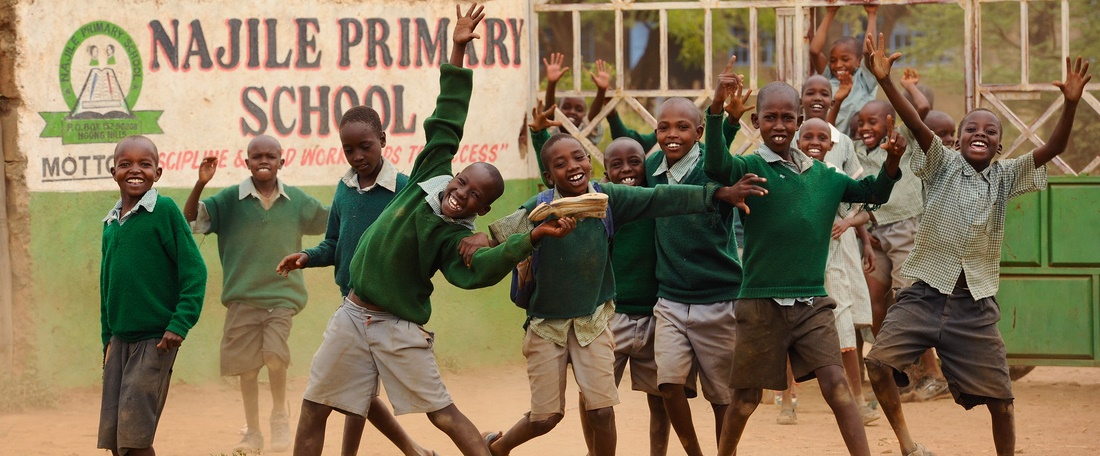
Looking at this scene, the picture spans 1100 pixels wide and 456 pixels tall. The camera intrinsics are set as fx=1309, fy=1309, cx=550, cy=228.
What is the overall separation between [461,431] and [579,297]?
2.19 feet

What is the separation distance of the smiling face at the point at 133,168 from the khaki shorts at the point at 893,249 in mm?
4139

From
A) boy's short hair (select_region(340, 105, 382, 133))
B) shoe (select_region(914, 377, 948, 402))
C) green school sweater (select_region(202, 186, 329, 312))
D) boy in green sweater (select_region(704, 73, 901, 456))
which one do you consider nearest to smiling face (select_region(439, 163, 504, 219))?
boy's short hair (select_region(340, 105, 382, 133))

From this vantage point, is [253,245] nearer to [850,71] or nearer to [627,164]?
[627,164]

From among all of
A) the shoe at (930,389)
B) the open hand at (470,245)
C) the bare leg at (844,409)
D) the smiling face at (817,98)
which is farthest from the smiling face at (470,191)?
the shoe at (930,389)

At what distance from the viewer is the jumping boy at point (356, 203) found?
5.10 metres

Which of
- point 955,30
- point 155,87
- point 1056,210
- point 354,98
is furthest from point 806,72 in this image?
point 955,30

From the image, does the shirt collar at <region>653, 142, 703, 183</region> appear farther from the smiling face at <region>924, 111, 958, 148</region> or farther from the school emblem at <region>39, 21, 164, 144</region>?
the school emblem at <region>39, 21, 164, 144</region>

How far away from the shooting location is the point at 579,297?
4.81m

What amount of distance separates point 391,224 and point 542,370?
0.83 metres

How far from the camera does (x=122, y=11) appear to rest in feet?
25.0

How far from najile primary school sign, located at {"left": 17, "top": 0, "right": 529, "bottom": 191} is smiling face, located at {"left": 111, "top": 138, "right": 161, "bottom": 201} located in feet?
9.26

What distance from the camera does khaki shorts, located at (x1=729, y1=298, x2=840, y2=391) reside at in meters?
4.91

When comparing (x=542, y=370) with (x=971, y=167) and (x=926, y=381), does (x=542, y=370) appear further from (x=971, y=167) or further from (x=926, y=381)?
(x=926, y=381)

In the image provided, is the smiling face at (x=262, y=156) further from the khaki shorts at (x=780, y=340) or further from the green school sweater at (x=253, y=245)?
the khaki shorts at (x=780, y=340)
